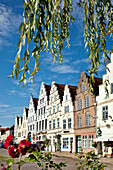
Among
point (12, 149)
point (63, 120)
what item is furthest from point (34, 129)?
point (12, 149)

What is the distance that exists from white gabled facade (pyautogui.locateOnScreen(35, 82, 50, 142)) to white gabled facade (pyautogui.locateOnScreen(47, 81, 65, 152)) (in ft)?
8.42

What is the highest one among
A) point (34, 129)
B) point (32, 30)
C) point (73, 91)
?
Result: point (73, 91)

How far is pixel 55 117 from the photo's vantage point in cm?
4675

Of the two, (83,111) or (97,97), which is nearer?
(97,97)

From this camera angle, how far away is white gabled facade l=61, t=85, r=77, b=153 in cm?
3947

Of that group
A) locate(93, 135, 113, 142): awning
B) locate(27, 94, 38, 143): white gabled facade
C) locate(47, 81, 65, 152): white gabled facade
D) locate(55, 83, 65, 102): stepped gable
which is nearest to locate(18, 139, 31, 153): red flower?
locate(93, 135, 113, 142): awning

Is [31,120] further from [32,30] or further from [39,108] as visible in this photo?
[32,30]

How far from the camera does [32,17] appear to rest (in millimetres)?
4504

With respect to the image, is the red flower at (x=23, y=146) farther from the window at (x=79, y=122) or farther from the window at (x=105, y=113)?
the window at (x=79, y=122)

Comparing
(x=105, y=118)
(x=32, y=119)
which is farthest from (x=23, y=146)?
(x=32, y=119)

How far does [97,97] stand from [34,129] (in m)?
30.8

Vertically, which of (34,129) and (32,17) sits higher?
(32,17)

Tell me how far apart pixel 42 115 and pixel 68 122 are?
14799 mm

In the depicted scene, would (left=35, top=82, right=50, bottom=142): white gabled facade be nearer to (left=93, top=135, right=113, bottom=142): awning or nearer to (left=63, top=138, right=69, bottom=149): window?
(left=63, top=138, right=69, bottom=149): window
